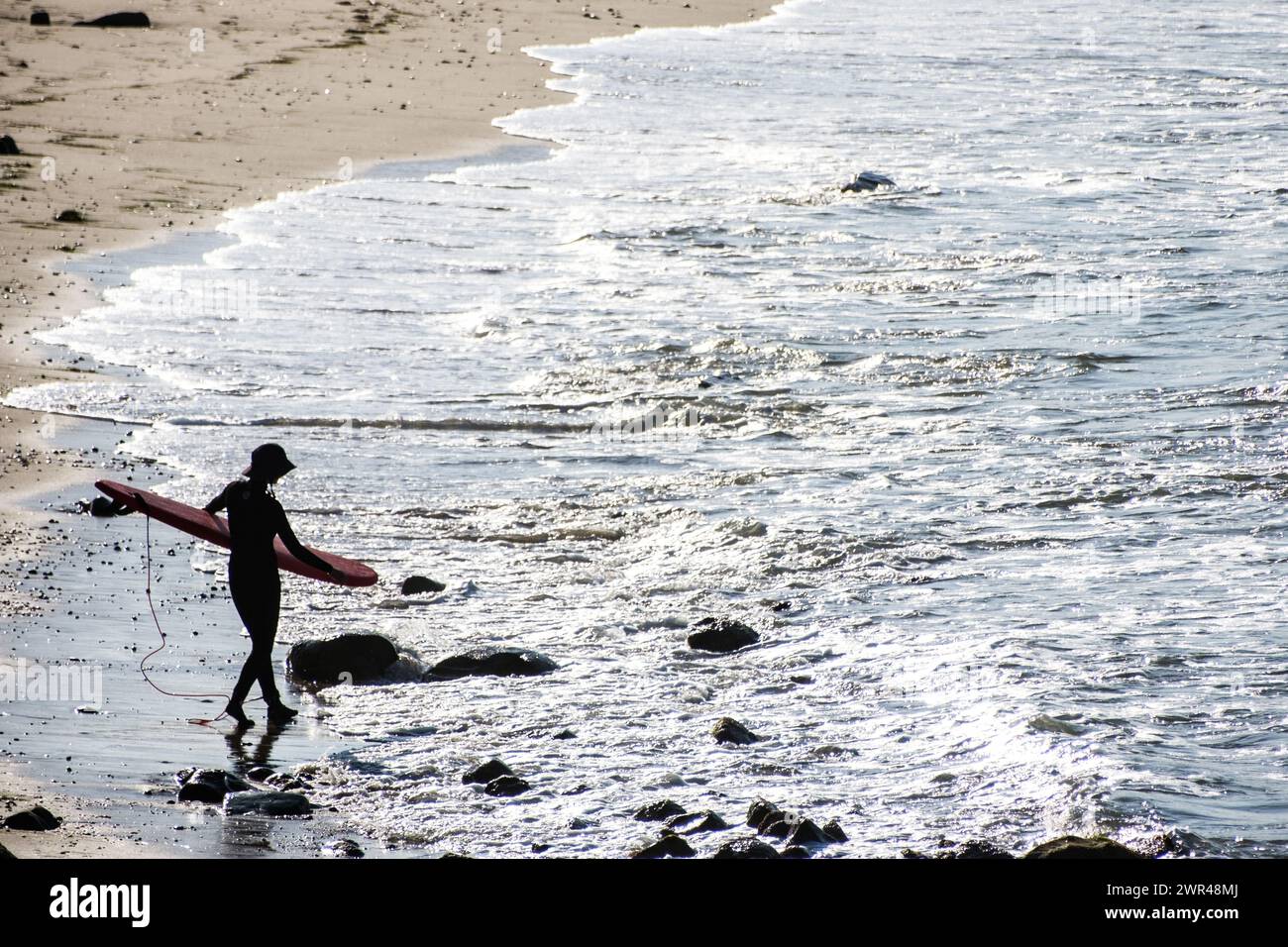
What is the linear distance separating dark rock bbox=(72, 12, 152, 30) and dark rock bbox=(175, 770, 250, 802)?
85.7 ft

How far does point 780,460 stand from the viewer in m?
12.9

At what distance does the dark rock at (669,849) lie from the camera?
682 centimetres

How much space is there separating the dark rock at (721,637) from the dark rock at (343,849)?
286 centimetres

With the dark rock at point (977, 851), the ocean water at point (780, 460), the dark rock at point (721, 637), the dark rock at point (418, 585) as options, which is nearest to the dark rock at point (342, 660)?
the ocean water at point (780, 460)

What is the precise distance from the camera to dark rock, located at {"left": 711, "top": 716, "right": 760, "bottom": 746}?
8.09 metres

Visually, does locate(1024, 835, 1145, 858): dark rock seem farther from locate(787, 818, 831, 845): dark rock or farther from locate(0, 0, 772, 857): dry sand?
locate(0, 0, 772, 857): dry sand

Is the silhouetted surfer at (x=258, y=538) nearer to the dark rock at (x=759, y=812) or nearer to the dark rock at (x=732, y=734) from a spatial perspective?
the dark rock at (x=732, y=734)

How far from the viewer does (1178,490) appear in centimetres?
1199

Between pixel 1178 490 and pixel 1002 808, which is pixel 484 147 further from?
pixel 1002 808

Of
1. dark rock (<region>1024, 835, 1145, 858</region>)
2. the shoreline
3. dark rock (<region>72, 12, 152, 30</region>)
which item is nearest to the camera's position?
dark rock (<region>1024, 835, 1145, 858</region>)

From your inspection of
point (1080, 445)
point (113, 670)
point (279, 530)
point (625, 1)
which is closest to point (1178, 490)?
point (1080, 445)

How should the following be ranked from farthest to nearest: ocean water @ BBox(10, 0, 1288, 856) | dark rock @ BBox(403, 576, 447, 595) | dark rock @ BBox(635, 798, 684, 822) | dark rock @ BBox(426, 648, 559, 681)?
dark rock @ BBox(403, 576, 447, 595), dark rock @ BBox(426, 648, 559, 681), ocean water @ BBox(10, 0, 1288, 856), dark rock @ BBox(635, 798, 684, 822)

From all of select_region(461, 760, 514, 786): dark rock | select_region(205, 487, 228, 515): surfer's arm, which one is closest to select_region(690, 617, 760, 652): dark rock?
select_region(461, 760, 514, 786): dark rock

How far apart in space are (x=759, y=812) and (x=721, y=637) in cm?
224
